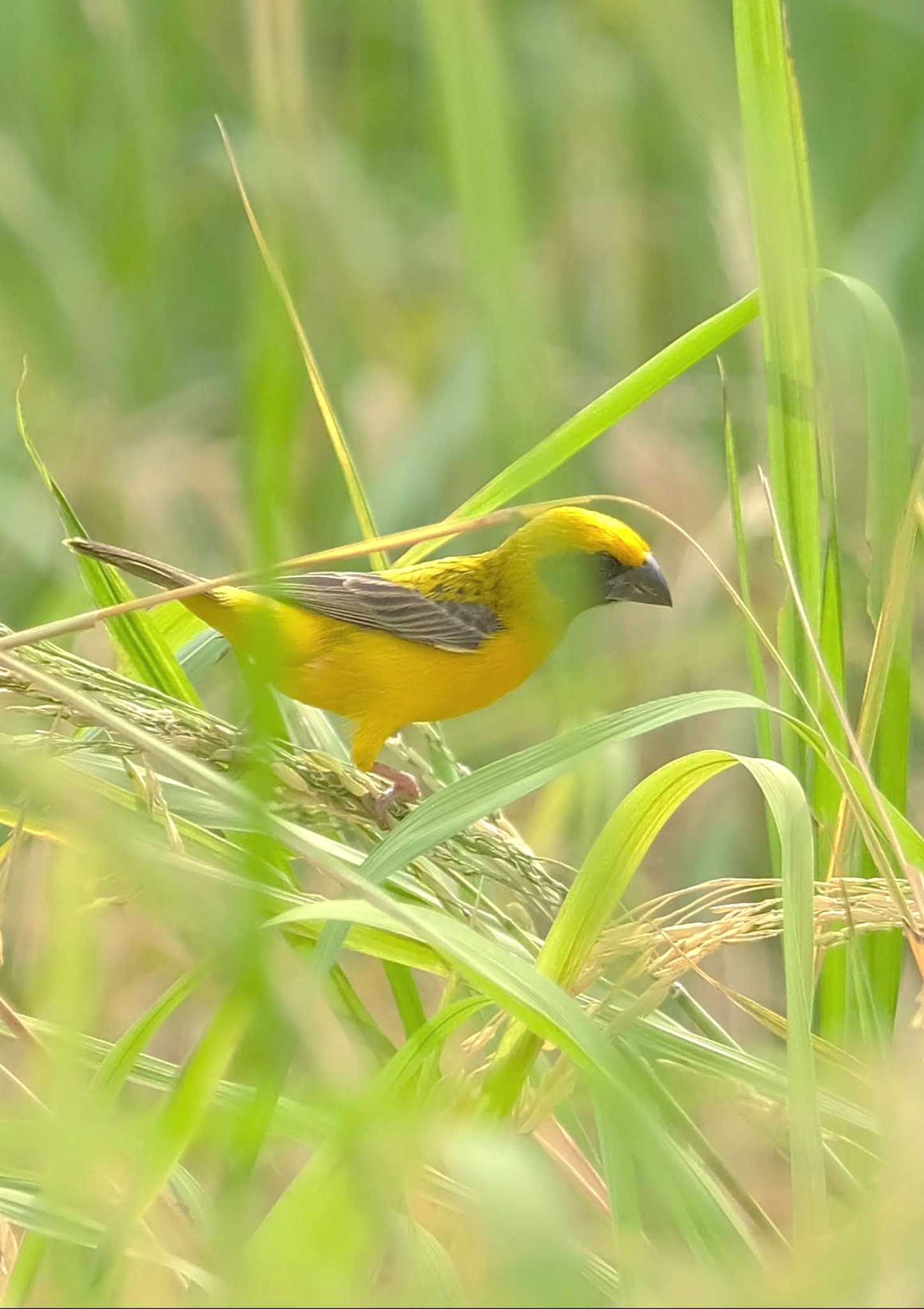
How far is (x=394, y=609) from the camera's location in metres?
3.25

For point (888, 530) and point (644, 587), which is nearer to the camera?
point (888, 530)

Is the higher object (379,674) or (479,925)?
(479,925)

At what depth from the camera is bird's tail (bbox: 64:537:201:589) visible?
220 centimetres

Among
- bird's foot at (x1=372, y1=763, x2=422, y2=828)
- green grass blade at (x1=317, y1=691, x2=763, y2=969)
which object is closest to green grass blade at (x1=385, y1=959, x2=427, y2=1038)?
bird's foot at (x1=372, y1=763, x2=422, y2=828)

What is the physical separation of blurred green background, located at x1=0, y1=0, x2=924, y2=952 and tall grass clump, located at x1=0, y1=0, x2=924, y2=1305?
563mm

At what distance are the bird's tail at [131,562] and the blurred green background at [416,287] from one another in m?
0.32

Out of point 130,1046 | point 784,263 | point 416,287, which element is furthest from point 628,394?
point 416,287

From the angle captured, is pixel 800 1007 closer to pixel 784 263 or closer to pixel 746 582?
pixel 746 582

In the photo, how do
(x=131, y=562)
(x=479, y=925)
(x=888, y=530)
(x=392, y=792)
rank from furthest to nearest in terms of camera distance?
(x=392, y=792), (x=131, y=562), (x=888, y=530), (x=479, y=925)

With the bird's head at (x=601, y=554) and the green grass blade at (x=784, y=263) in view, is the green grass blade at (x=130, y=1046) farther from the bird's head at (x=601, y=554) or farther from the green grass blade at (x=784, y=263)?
the bird's head at (x=601, y=554)

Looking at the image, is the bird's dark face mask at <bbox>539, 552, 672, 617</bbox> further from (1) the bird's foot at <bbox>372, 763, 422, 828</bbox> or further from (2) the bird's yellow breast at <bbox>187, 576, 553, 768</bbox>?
(1) the bird's foot at <bbox>372, 763, 422, 828</bbox>

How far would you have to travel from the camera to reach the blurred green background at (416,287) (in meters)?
3.40

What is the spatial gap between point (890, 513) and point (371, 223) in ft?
9.46

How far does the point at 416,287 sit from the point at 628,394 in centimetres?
305
